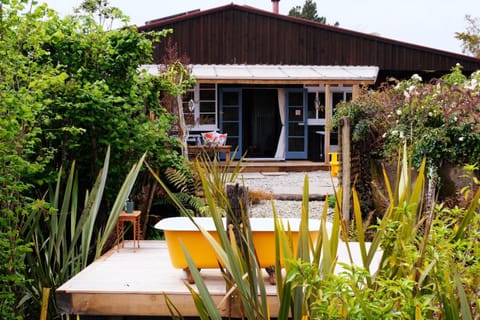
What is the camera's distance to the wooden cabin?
50.1 feet

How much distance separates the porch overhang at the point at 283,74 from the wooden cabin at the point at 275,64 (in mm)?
50

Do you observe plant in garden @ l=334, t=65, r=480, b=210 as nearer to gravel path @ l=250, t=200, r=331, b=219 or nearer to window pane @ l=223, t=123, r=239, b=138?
gravel path @ l=250, t=200, r=331, b=219

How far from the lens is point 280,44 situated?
15977 mm

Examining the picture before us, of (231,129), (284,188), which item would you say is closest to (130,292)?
(284,188)

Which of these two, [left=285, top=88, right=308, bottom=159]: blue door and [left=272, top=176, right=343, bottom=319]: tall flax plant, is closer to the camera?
[left=272, top=176, right=343, bottom=319]: tall flax plant

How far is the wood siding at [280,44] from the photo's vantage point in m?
15.7

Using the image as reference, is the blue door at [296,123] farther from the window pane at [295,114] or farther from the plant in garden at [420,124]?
the plant in garden at [420,124]

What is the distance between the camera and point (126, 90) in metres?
5.85

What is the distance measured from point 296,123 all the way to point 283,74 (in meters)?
1.78

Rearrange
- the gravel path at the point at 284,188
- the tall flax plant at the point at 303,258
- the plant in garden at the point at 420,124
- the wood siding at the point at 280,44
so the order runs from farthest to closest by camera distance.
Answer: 1. the wood siding at the point at 280,44
2. the gravel path at the point at 284,188
3. the plant in garden at the point at 420,124
4. the tall flax plant at the point at 303,258

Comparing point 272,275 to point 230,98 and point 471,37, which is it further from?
point 471,37

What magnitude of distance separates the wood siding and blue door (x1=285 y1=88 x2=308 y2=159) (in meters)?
1.10

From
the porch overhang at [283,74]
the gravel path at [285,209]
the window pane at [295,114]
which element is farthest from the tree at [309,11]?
the gravel path at [285,209]

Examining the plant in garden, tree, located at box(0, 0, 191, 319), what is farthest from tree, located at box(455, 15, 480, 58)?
tree, located at box(0, 0, 191, 319)
